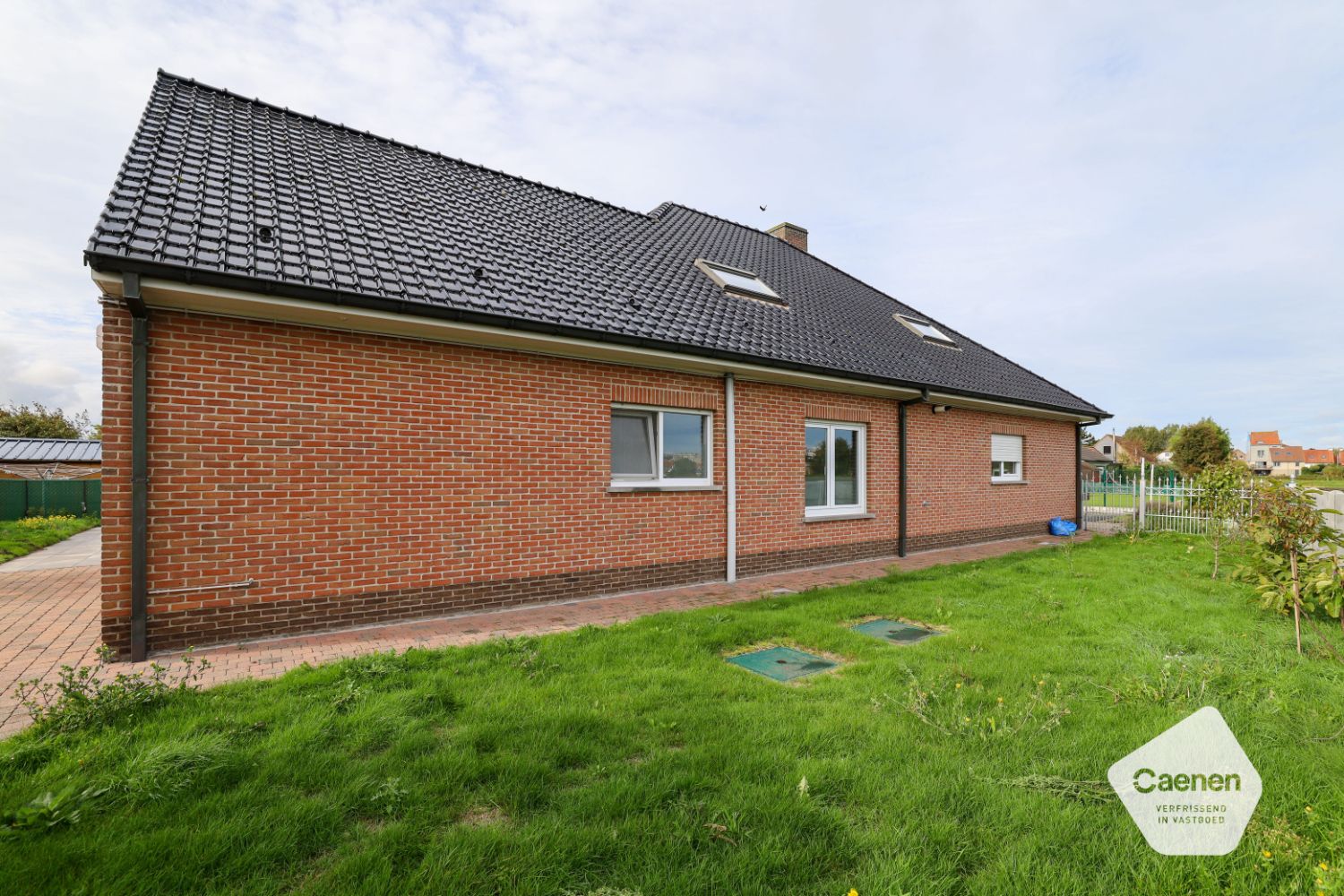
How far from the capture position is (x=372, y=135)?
919 centimetres

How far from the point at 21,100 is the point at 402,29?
16.1 ft

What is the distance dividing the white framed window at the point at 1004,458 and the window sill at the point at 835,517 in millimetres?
→ 4248

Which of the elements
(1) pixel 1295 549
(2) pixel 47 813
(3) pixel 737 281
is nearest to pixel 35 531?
(2) pixel 47 813

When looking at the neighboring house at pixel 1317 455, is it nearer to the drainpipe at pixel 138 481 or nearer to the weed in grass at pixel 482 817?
the weed in grass at pixel 482 817

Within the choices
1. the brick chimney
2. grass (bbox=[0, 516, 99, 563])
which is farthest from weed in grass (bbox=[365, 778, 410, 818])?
the brick chimney

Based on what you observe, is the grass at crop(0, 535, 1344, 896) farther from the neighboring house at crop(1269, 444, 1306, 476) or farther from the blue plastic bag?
the neighboring house at crop(1269, 444, 1306, 476)

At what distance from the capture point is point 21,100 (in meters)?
7.19

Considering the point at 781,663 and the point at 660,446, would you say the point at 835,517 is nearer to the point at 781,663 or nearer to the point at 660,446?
the point at 660,446

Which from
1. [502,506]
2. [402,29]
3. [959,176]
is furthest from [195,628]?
[959,176]

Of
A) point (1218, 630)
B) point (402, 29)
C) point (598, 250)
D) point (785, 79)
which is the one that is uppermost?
point (785, 79)

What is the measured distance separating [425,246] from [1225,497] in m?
11.2

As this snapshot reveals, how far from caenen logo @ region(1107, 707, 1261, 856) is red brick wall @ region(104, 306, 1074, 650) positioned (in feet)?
17.0

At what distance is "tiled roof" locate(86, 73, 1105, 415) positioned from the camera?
5.12 metres

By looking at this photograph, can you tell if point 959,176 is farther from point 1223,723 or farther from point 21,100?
point 21,100
